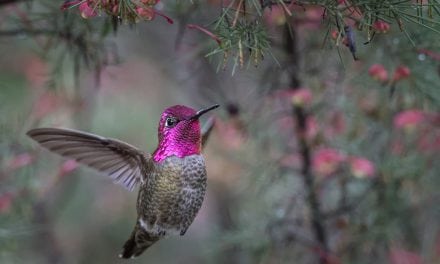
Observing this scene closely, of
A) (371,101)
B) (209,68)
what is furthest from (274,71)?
(209,68)

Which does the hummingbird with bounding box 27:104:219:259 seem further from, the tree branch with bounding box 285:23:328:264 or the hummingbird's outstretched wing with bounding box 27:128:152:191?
the tree branch with bounding box 285:23:328:264

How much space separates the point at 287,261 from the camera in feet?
10.9

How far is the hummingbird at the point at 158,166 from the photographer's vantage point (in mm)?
1830

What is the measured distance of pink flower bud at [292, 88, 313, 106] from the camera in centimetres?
271

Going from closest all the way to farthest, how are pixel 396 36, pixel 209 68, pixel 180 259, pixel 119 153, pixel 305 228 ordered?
pixel 119 153 → pixel 396 36 → pixel 305 228 → pixel 209 68 → pixel 180 259

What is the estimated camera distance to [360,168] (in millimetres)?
2799

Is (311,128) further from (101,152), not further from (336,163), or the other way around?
(101,152)

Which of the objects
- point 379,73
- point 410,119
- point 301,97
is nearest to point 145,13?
point 379,73

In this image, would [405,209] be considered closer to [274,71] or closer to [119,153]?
[274,71]

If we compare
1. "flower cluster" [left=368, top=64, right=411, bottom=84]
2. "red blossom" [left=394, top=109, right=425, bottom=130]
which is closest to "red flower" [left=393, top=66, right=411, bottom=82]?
"flower cluster" [left=368, top=64, right=411, bottom=84]

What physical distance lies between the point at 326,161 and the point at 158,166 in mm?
1128

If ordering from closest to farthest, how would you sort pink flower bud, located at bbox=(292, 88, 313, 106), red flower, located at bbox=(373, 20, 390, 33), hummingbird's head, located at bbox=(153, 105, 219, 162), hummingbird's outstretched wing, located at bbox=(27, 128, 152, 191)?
red flower, located at bbox=(373, 20, 390, 33) → hummingbird's head, located at bbox=(153, 105, 219, 162) → hummingbird's outstretched wing, located at bbox=(27, 128, 152, 191) → pink flower bud, located at bbox=(292, 88, 313, 106)

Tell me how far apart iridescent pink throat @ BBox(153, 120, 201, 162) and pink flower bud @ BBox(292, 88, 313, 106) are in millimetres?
932

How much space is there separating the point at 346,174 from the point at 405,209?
0.36 meters
